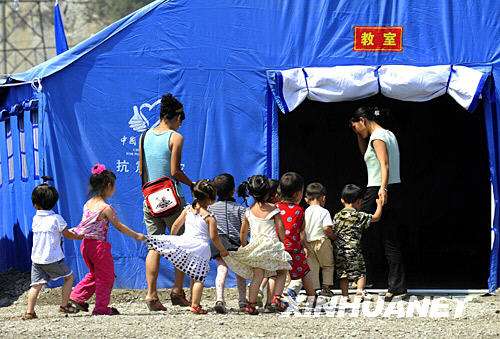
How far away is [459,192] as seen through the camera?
14328mm

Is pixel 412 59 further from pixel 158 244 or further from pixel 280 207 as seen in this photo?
pixel 158 244

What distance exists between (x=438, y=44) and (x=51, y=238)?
170 inches

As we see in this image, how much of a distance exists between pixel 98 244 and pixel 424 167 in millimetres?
6675

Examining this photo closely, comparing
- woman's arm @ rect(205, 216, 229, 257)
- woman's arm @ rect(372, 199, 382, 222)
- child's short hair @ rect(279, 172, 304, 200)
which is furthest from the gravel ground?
child's short hair @ rect(279, 172, 304, 200)

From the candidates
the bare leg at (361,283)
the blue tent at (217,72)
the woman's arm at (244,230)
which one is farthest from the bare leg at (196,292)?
the blue tent at (217,72)

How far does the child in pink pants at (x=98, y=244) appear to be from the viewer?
8.70 meters

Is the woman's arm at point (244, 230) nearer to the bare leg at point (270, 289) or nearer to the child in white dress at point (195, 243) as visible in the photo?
the child in white dress at point (195, 243)

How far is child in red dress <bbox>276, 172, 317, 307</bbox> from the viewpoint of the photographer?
920 cm

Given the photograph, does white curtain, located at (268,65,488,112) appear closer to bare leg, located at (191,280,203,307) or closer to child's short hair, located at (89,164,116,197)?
child's short hair, located at (89,164,116,197)

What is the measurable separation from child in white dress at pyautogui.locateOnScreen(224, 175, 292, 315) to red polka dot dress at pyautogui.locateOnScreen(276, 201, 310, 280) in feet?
0.84

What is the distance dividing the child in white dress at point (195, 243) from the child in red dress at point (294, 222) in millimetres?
756

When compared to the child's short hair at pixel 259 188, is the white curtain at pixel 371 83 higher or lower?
higher

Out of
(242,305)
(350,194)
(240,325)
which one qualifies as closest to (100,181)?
(242,305)

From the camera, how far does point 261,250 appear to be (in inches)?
348
